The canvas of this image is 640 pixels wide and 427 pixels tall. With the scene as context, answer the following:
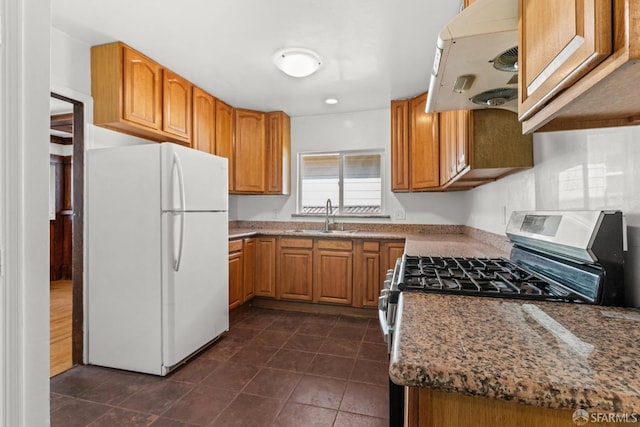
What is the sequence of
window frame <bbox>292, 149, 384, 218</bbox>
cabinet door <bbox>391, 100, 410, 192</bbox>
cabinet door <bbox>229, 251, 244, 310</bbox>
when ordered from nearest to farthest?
cabinet door <bbox>229, 251, 244, 310</bbox> < cabinet door <bbox>391, 100, 410, 192</bbox> < window frame <bbox>292, 149, 384, 218</bbox>

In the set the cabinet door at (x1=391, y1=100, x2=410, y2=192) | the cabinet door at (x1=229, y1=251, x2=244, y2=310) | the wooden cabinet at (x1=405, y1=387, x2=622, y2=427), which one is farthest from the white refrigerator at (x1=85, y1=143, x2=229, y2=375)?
the cabinet door at (x1=391, y1=100, x2=410, y2=192)

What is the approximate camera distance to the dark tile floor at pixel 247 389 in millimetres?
1714

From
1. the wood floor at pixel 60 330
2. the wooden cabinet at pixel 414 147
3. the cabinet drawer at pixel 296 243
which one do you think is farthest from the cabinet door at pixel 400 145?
the wood floor at pixel 60 330

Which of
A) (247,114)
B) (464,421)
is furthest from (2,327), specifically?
(247,114)

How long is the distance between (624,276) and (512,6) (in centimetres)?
82

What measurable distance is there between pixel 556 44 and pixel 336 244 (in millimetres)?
2904

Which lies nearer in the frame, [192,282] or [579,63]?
[579,63]

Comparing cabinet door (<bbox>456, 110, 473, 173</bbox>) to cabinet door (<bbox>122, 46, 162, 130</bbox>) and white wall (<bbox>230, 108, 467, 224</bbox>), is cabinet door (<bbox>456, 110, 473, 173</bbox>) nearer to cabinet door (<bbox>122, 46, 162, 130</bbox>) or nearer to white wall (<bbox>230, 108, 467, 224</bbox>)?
white wall (<bbox>230, 108, 467, 224</bbox>)

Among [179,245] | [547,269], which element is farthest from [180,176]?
[547,269]

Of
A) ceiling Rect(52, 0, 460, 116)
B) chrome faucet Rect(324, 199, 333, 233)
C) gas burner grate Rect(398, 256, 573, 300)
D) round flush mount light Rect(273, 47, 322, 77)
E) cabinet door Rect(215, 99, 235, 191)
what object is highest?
ceiling Rect(52, 0, 460, 116)

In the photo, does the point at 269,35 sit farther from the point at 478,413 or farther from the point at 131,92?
the point at 478,413

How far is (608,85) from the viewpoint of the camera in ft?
1.77

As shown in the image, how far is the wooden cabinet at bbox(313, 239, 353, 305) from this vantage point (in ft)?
11.1

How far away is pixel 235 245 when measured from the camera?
326 centimetres
